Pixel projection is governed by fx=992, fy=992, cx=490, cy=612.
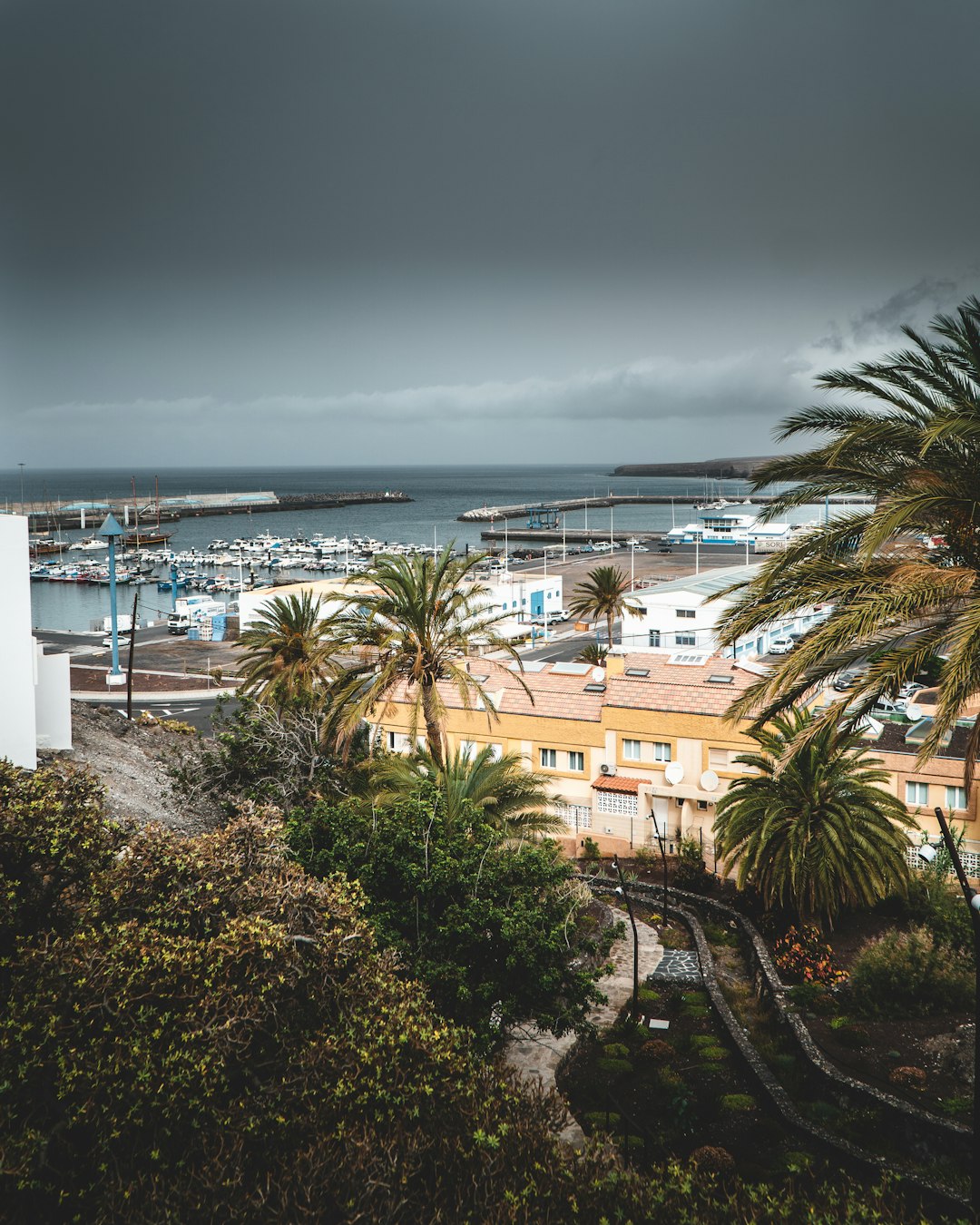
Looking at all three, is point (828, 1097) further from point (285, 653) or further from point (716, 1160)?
point (285, 653)

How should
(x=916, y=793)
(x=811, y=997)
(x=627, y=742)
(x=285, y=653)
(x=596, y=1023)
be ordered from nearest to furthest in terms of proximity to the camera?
(x=811, y=997), (x=596, y=1023), (x=916, y=793), (x=627, y=742), (x=285, y=653)

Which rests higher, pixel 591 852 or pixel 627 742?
pixel 627 742

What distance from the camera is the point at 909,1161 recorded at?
47.1ft

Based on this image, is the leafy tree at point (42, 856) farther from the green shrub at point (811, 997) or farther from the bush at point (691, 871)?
the bush at point (691, 871)

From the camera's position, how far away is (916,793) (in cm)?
2572

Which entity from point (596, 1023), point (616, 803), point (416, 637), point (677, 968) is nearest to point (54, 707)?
point (416, 637)

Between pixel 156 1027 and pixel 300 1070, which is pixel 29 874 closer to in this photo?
pixel 156 1027

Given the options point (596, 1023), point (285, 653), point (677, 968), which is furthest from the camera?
point (285, 653)

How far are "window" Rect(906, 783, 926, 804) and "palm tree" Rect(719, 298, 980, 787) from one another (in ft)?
49.3

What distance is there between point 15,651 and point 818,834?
15.9 meters

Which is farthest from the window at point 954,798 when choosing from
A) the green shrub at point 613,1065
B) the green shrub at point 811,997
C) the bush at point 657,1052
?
the green shrub at point 613,1065

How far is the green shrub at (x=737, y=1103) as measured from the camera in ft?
52.6

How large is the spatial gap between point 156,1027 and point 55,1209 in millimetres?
1361

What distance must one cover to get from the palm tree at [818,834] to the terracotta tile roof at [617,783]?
5.77 m
